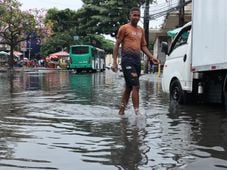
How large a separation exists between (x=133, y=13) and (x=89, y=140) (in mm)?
3341

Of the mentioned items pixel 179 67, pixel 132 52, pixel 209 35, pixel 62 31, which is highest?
pixel 62 31

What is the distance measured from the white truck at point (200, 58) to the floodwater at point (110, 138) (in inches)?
26.1

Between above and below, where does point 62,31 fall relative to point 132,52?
above

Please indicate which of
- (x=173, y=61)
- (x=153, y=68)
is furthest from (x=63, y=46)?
(x=173, y=61)

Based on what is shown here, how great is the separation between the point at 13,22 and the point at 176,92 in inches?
1743

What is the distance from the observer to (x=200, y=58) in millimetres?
10977

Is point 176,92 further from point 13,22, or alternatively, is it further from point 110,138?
point 13,22

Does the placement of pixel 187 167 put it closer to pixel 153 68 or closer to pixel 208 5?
pixel 208 5

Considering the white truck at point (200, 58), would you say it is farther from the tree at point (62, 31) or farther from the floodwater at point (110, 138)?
the tree at point (62, 31)

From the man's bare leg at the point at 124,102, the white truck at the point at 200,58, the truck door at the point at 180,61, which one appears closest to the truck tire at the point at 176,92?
the white truck at the point at 200,58

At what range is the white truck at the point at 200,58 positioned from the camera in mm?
10117

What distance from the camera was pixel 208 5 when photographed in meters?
10.5

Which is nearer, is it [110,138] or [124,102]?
[110,138]

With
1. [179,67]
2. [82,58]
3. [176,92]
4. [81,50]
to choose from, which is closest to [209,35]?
[179,67]
